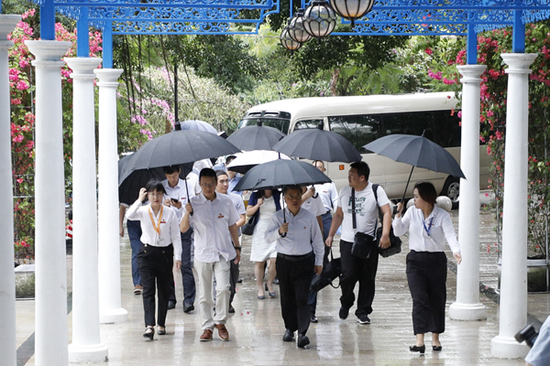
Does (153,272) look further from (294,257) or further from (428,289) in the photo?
(428,289)

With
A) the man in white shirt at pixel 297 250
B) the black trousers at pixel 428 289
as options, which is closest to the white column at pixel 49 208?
the man in white shirt at pixel 297 250

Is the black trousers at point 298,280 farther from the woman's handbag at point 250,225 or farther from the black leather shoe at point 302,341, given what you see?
the woman's handbag at point 250,225

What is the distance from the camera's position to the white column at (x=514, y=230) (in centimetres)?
759

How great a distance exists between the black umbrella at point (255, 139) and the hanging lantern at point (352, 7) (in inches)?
179

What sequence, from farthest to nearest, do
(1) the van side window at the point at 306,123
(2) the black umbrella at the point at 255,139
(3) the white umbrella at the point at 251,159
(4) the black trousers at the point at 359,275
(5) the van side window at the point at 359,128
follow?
(5) the van side window at the point at 359,128 → (1) the van side window at the point at 306,123 → (2) the black umbrella at the point at 255,139 → (3) the white umbrella at the point at 251,159 → (4) the black trousers at the point at 359,275

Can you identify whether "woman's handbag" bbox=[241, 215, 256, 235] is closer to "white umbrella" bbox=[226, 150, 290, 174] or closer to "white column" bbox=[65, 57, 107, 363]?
"white umbrella" bbox=[226, 150, 290, 174]

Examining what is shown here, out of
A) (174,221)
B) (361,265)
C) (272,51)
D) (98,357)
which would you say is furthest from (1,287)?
(272,51)

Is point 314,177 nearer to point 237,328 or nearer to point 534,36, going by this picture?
point 237,328

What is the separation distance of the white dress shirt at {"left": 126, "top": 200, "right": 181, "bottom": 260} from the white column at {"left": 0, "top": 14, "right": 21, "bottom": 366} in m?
2.99

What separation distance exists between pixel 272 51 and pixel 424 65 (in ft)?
16.6

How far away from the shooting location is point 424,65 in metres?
27.5

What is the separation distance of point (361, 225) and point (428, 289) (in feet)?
4.13

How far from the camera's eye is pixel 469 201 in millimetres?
9156

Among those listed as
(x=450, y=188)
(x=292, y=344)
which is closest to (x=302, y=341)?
(x=292, y=344)
